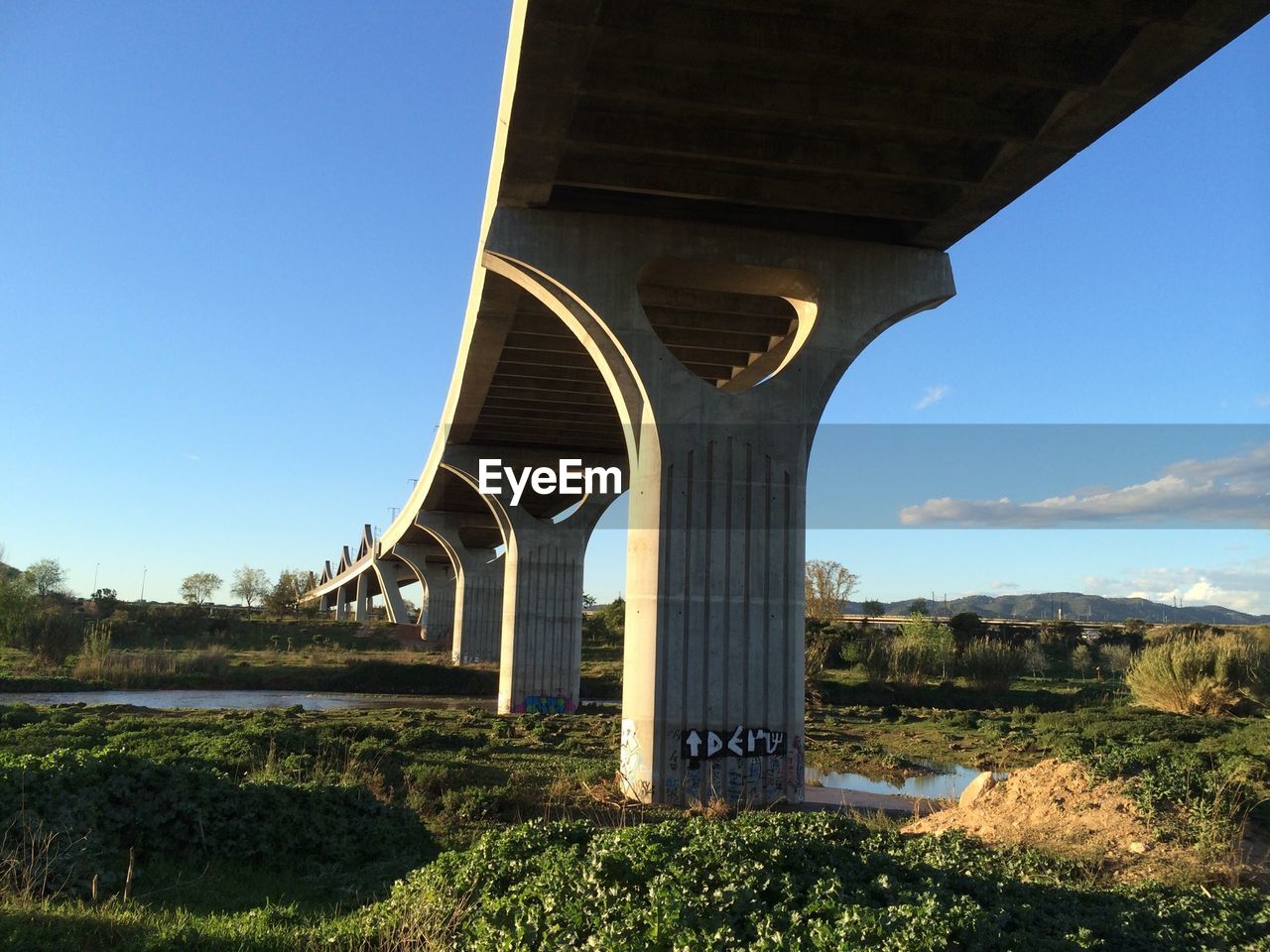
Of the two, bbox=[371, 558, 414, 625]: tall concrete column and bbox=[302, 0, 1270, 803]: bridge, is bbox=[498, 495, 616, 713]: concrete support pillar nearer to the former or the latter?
bbox=[302, 0, 1270, 803]: bridge

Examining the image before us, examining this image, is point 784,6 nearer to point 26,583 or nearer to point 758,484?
point 758,484

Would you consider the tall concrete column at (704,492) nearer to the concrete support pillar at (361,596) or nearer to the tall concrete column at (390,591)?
the tall concrete column at (390,591)

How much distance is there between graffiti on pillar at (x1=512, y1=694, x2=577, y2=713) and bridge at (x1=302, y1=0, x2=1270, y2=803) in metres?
17.5

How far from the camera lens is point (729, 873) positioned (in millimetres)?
5641

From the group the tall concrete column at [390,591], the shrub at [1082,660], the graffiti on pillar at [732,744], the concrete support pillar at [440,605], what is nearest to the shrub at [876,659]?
the shrub at [1082,660]

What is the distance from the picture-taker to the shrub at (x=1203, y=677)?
28.1m

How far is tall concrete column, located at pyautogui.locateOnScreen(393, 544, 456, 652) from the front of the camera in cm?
7819

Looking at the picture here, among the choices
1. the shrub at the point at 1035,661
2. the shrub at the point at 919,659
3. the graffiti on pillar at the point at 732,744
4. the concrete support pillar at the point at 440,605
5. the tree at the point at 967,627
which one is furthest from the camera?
the concrete support pillar at the point at 440,605

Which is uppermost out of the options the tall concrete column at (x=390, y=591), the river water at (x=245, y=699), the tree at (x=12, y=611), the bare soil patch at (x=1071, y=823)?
the tall concrete column at (x=390, y=591)

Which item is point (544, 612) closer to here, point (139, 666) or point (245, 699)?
point (245, 699)

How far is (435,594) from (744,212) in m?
74.1

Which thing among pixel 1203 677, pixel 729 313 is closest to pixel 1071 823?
pixel 729 313

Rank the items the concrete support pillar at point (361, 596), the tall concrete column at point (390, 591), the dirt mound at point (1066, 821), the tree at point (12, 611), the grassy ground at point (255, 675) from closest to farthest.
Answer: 1. the dirt mound at point (1066, 821)
2. the grassy ground at point (255, 675)
3. the tree at point (12, 611)
4. the tall concrete column at point (390, 591)
5. the concrete support pillar at point (361, 596)

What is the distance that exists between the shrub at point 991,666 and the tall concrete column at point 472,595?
23953mm
